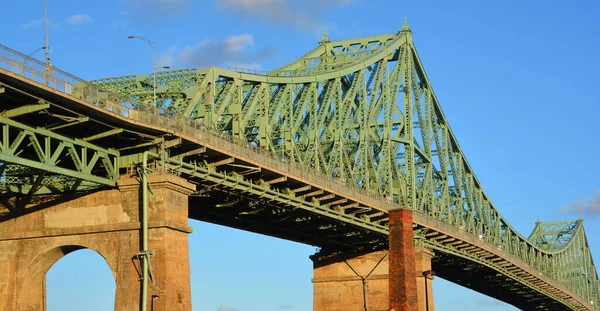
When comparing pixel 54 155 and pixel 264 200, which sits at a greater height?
pixel 264 200

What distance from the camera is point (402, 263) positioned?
73.2 meters

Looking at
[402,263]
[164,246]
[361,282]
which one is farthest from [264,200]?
[361,282]

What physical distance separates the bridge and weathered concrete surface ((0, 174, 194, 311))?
0.07m

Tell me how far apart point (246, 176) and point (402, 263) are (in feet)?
53.5

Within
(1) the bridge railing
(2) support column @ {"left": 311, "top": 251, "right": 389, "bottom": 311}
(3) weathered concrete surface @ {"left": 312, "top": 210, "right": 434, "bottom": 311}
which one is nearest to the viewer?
(1) the bridge railing

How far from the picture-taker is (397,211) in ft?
234

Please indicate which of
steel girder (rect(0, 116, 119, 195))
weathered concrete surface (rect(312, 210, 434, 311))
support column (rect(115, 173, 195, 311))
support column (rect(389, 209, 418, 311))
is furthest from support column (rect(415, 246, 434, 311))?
steel girder (rect(0, 116, 119, 195))

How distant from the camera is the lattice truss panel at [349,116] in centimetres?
6228

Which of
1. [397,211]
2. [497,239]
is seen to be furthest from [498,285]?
[397,211]

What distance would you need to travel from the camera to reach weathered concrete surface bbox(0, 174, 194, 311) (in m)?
48.7

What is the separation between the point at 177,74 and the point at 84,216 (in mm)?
13441

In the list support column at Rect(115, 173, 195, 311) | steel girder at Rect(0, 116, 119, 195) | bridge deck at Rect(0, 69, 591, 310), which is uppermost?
bridge deck at Rect(0, 69, 591, 310)

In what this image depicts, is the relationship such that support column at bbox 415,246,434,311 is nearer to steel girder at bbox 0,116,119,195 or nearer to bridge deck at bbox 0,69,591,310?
bridge deck at bbox 0,69,591,310

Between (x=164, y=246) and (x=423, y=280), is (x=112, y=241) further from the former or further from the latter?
(x=423, y=280)
